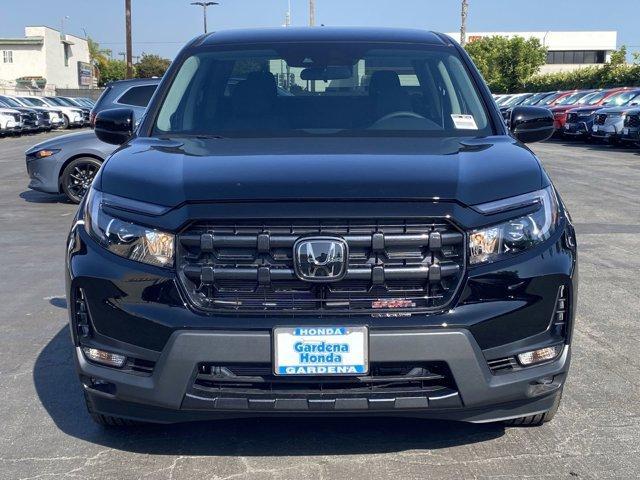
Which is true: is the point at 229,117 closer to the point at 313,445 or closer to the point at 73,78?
the point at 313,445

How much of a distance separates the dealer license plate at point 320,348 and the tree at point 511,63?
5920 cm

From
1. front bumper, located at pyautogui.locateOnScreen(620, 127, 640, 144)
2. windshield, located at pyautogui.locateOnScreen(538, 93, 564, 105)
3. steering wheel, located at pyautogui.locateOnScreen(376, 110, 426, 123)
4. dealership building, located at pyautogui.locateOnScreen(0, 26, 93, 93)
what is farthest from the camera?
dealership building, located at pyautogui.locateOnScreen(0, 26, 93, 93)

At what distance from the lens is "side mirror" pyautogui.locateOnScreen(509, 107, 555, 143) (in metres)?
4.78

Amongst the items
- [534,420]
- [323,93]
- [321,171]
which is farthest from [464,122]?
[534,420]

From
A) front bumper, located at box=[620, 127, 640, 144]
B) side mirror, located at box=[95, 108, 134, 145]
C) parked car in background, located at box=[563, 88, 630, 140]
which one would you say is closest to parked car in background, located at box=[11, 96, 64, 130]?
parked car in background, located at box=[563, 88, 630, 140]

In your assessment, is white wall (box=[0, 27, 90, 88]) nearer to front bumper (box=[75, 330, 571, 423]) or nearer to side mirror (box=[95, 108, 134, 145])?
side mirror (box=[95, 108, 134, 145])

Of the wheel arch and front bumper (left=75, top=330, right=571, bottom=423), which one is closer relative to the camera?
front bumper (left=75, top=330, right=571, bottom=423)

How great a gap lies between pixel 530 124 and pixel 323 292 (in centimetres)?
207

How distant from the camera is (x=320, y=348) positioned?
3.17 m

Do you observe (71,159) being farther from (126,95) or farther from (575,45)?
(575,45)

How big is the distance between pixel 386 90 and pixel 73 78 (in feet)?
302

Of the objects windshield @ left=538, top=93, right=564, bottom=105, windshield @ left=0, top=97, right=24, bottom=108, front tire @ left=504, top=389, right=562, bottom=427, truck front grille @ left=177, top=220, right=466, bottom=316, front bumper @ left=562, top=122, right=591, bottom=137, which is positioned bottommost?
windshield @ left=0, top=97, right=24, bottom=108

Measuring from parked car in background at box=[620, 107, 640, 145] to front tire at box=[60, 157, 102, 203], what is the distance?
14.5m

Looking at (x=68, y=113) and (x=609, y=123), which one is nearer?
(x=609, y=123)
